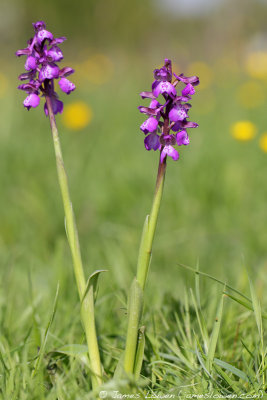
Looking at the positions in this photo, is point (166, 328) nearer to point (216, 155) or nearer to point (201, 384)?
point (201, 384)

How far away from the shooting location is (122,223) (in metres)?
3.00

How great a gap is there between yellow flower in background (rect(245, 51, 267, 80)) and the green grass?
0.99 metres

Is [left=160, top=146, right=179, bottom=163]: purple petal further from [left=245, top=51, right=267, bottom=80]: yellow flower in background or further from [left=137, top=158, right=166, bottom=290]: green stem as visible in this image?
[left=245, top=51, right=267, bottom=80]: yellow flower in background

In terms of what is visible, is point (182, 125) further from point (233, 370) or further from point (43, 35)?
point (233, 370)

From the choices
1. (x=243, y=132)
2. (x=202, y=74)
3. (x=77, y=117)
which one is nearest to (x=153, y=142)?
(x=243, y=132)

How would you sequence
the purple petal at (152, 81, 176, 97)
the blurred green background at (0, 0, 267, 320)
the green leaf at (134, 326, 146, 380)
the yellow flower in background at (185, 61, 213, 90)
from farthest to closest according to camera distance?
the yellow flower in background at (185, 61, 213, 90)
the blurred green background at (0, 0, 267, 320)
the green leaf at (134, 326, 146, 380)
the purple petal at (152, 81, 176, 97)

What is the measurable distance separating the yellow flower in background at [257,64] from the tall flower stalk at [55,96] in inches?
199

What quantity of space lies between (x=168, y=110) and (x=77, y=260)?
0.43m

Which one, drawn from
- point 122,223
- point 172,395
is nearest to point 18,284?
point 122,223

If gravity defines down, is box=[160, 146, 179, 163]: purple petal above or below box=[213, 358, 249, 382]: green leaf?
above

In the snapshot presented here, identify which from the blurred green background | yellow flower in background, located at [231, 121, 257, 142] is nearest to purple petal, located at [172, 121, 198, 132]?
the blurred green background

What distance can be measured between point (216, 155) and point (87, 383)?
2.60 metres

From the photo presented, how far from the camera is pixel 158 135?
1.15m

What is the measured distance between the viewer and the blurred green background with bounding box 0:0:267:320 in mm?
2396
